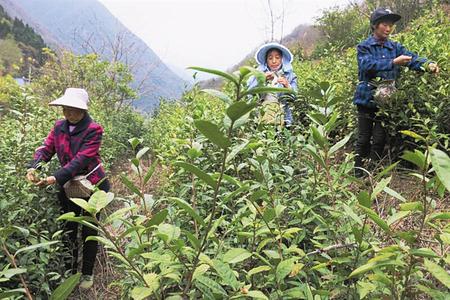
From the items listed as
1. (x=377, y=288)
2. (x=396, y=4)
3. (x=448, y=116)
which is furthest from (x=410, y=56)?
(x=396, y=4)

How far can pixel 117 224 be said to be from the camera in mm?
1352

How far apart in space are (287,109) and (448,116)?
4.27 ft

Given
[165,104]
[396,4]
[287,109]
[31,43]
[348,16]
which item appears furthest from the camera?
[31,43]

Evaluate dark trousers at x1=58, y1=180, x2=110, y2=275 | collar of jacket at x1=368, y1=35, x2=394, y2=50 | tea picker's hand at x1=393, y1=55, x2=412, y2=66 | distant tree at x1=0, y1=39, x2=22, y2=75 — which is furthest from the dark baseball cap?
distant tree at x1=0, y1=39, x2=22, y2=75

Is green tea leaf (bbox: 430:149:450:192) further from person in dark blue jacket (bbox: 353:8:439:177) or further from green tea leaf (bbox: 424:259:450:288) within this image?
person in dark blue jacket (bbox: 353:8:439:177)

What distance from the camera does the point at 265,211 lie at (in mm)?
1318

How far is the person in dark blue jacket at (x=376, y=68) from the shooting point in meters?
3.16

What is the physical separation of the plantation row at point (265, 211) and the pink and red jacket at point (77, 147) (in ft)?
0.55

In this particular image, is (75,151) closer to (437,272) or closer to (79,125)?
(79,125)

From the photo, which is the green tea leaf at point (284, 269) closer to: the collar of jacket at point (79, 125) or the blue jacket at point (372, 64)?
the collar of jacket at point (79, 125)

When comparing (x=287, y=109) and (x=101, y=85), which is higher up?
(x=287, y=109)

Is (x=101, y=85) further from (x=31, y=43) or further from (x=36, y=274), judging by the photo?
(x=31, y=43)

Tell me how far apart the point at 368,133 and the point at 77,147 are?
2460 millimetres

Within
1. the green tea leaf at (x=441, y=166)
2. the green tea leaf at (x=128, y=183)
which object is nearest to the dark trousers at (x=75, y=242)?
the green tea leaf at (x=128, y=183)
